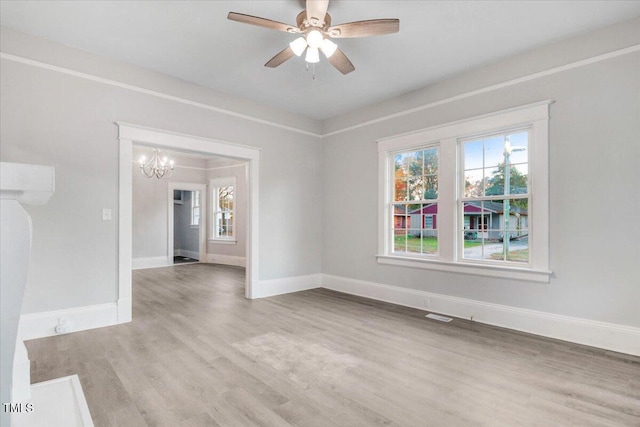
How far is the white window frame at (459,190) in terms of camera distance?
11.6ft

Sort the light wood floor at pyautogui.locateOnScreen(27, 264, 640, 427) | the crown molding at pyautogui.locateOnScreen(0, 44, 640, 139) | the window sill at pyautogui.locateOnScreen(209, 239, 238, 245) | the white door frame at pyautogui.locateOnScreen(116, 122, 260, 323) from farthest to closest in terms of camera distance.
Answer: the window sill at pyautogui.locateOnScreen(209, 239, 238, 245) → the white door frame at pyautogui.locateOnScreen(116, 122, 260, 323) → the crown molding at pyautogui.locateOnScreen(0, 44, 640, 139) → the light wood floor at pyautogui.locateOnScreen(27, 264, 640, 427)

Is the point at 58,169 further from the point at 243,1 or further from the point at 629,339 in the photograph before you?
the point at 629,339

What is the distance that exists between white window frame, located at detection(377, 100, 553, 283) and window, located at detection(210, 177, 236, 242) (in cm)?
491

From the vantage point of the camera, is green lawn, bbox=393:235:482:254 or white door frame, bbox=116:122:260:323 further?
green lawn, bbox=393:235:482:254

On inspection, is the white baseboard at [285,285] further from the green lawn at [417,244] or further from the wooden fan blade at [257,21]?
the wooden fan blade at [257,21]

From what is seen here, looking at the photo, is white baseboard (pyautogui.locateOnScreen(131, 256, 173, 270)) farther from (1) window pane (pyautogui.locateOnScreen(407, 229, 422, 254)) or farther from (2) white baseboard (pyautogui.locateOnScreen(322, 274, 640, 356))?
(1) window pane (pyautogui.locateOnScreen(407, 229, 422, 254))

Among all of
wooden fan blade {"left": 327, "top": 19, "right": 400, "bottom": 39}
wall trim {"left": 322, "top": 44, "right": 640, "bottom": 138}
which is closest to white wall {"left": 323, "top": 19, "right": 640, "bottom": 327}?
wall trim {"left": 322, "top": 44, "right": 640, "bottom": 138}

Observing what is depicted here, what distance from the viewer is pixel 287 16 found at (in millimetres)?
3090

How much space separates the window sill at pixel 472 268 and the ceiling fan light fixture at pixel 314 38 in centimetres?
309

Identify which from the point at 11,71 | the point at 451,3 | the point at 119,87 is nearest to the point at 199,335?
the point at 119,87

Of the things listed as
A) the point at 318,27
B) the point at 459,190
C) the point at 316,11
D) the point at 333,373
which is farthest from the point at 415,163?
the point at 333,373

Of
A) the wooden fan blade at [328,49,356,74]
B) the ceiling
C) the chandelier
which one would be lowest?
the chandelier

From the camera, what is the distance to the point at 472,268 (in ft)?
13.4

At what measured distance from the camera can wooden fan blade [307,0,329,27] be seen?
2562 mm
